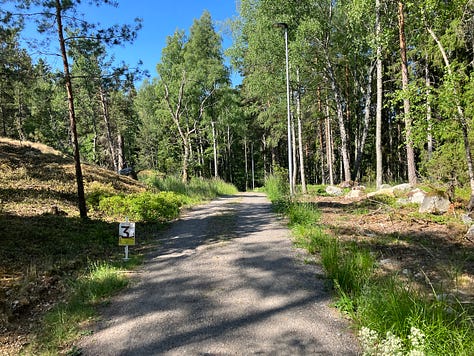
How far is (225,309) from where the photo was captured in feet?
13.9

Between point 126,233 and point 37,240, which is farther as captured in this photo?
point 37,240

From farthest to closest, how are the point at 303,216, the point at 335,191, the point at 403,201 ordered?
the point at 335,191
the point at 403,201
the point at 303,216

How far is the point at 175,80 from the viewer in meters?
25.1

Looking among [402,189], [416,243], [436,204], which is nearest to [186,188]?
[402,189]

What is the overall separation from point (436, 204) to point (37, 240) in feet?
35.5

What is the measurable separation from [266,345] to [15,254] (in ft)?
18.0

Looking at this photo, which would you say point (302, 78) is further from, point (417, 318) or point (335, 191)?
point (417, 318)

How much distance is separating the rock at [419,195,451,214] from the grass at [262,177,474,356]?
A: 573cm

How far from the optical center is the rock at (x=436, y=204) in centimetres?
961

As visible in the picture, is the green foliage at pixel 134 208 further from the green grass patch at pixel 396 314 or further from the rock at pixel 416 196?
the rock at pixel 416 196

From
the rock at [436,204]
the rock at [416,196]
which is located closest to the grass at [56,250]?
the rock at [436,204]

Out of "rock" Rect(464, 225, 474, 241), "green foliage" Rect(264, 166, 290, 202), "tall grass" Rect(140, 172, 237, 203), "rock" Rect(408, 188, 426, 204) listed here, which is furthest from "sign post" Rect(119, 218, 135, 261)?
"tall grass" Rect(140, 172, 237, 203)

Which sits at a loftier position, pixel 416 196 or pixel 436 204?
pixel 416 196

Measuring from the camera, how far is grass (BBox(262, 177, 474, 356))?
269 cm
